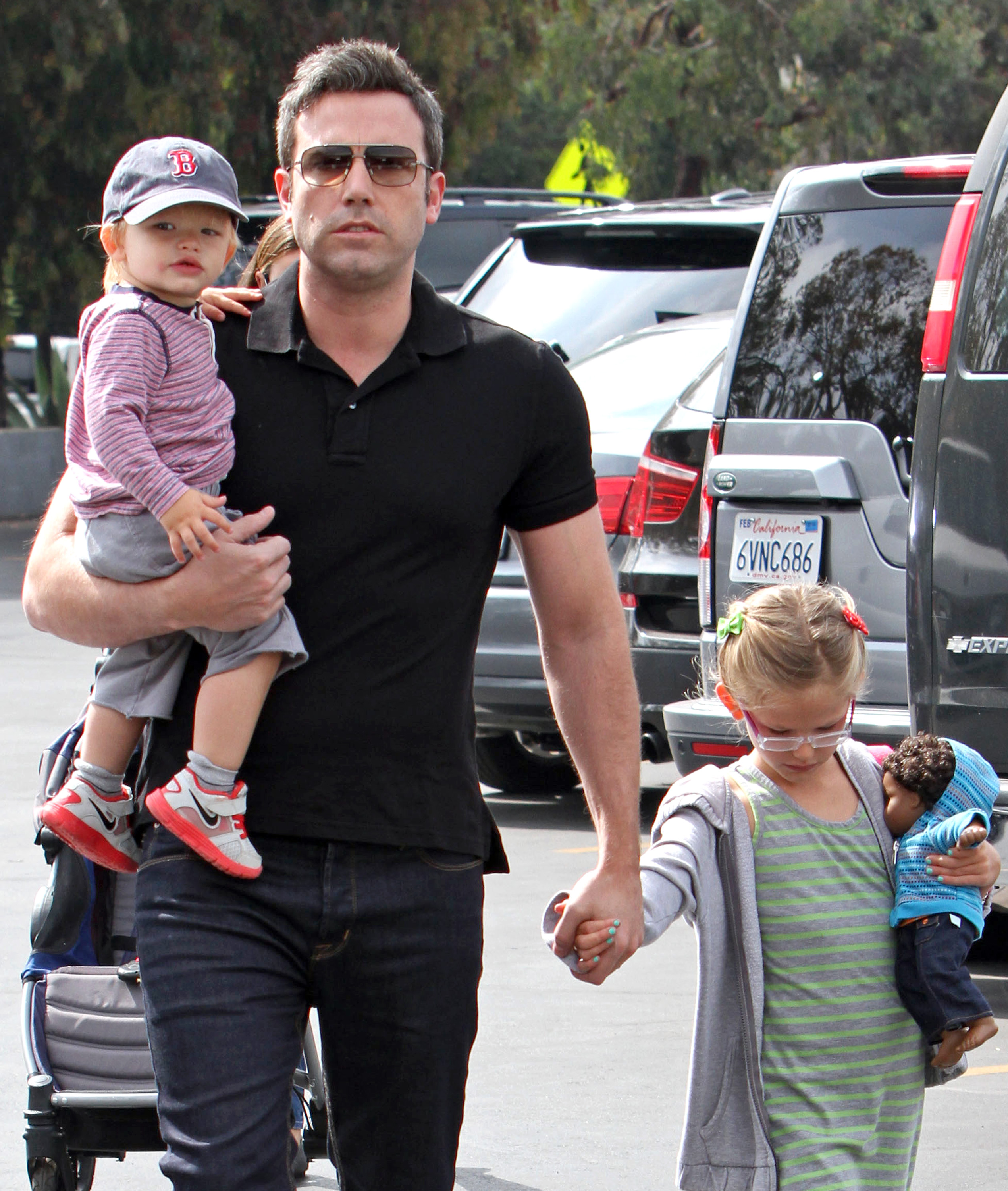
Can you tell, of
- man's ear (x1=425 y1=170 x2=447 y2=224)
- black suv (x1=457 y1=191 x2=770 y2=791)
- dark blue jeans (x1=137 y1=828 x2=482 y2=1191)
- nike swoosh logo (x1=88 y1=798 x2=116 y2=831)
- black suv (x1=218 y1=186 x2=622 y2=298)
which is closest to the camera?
dark blue jeans (x1=137 y1=828 x2=482 y2=1191)

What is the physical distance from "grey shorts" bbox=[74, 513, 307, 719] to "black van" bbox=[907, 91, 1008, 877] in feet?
8.12

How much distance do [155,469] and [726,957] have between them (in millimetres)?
1118

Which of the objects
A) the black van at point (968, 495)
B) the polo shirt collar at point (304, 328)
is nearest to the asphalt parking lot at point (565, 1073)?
the black van at point (968, 495)

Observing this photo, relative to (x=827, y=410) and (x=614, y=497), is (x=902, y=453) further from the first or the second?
(x=614, y=497)

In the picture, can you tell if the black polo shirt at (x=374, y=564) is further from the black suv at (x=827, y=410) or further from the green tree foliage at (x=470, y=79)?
the green tree foliage at (x=470, y=79)

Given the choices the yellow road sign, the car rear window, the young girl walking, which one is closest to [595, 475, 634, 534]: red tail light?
the car rear window

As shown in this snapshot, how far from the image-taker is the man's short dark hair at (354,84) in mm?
2820

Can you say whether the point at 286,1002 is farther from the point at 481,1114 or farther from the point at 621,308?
the point at 621,308

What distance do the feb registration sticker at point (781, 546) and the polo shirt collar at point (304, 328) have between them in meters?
3.00

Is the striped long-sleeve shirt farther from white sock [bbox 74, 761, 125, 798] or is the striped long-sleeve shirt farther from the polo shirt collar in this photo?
white sock [bbox 74, 761, 125, 798]

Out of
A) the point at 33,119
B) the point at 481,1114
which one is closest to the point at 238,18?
the point at 33,119

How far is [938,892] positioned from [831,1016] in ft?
0.79

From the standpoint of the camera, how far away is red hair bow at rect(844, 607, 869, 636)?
10.3 ft

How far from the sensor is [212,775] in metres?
2.65
